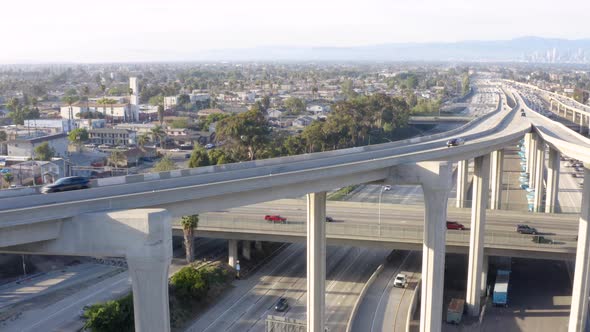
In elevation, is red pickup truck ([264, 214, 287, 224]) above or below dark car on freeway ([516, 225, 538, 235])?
above

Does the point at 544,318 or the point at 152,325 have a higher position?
the point at 152,325

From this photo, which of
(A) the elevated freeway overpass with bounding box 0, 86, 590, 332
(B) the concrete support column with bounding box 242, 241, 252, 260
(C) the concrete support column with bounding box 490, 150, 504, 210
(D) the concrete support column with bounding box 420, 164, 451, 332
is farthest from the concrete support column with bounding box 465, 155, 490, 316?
(C) the concrete support column with bounding box 490, 150, 504, 210

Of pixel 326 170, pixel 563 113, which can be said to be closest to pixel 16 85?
pixel 563 113

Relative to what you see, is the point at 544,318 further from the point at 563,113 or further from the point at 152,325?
the point at 563,113

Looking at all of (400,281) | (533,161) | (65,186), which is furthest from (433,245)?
(533,161)

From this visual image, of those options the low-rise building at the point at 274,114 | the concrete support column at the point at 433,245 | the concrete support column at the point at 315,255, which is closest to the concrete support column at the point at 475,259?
the concrete support column at the point at 433,245

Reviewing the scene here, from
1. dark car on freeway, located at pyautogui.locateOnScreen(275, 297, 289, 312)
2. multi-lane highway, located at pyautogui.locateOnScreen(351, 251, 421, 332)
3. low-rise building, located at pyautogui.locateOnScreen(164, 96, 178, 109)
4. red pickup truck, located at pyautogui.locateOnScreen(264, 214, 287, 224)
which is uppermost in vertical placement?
low-rise building, located at pyautogui.locateOnScreen(164, 96, 178, 109)

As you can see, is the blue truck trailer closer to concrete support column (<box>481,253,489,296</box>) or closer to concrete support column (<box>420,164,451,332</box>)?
concrete support column (<box>481,253,489,296</box>)
